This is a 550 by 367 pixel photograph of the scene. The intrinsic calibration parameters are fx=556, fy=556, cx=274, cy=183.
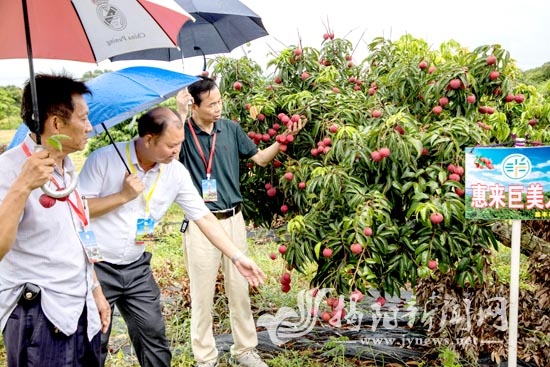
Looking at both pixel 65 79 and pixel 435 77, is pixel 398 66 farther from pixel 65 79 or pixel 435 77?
pixel 65 79

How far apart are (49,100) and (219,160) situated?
53.2 inches

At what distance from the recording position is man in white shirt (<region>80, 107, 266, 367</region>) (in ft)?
7.45

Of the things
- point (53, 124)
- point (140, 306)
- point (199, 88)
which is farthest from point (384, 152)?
point (53, 124)

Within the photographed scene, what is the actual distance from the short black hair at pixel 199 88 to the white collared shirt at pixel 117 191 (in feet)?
2.24

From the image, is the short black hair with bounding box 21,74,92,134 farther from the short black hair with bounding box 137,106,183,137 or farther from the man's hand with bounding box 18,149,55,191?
the short black hair with bounding box 137,106,183,137

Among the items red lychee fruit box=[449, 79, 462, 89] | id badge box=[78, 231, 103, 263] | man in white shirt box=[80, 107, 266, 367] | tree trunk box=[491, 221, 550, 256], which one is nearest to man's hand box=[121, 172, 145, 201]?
man in white shirt box=[80, 107, 266, 367]

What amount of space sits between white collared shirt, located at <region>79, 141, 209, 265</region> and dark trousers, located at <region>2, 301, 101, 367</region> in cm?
54

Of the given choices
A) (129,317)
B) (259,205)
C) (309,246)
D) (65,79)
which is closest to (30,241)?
(65,79)

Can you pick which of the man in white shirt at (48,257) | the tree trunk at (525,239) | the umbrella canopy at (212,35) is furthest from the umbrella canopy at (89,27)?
the tree trunk at (525,239)

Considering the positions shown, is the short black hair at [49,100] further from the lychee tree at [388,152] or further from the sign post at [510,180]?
the sign post at [510,180]

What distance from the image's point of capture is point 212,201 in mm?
3023

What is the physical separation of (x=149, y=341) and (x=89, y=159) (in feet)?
2.72

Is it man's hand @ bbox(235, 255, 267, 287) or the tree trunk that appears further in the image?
the tree trunk

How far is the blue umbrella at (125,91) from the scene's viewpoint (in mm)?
2236
